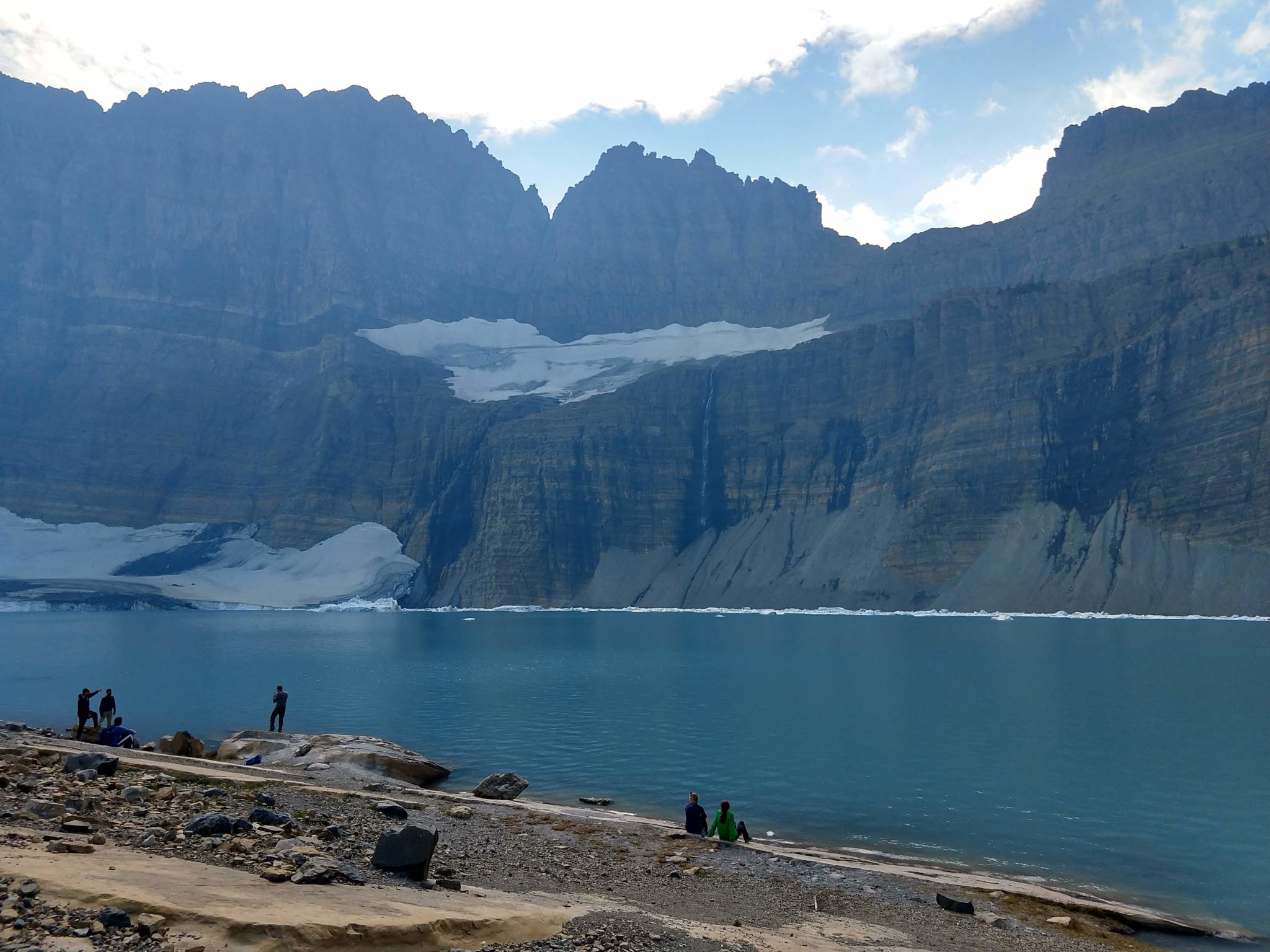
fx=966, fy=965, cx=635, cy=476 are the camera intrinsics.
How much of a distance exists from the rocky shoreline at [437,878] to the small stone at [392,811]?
0.06 meters

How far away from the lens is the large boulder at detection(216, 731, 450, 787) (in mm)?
30422

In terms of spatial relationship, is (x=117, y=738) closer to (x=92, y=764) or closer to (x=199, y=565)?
(x=92, y=764)

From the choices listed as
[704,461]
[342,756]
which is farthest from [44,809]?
[704,461]

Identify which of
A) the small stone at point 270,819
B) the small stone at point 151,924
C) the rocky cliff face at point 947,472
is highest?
the rocky cliff face at point 947,472

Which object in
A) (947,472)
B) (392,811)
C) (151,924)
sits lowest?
(392,811)

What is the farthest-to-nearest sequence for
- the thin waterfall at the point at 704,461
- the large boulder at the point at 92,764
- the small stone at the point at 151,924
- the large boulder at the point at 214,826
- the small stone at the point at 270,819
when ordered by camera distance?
the thin waterfall at the point at 704,461 → the large boulder at the point at 92,764 → the small stone at the point at 270,819 → the large boulder at the point at 214,826 → the small stone at the point at 151,924

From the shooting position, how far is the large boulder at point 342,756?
3042 cm

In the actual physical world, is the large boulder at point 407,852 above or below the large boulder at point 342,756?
above

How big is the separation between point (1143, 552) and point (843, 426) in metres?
63.1

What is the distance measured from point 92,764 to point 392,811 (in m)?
5.92

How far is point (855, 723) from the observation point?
41250 millimetres

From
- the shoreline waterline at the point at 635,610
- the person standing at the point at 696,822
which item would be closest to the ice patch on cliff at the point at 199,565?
the shoreline waterline at the point at 635,610

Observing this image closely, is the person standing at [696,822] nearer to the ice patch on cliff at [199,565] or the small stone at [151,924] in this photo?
the small stone at [151,924]

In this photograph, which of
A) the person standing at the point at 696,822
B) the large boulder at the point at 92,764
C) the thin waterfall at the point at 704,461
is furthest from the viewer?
the thin waterfall at the point at 704,461
